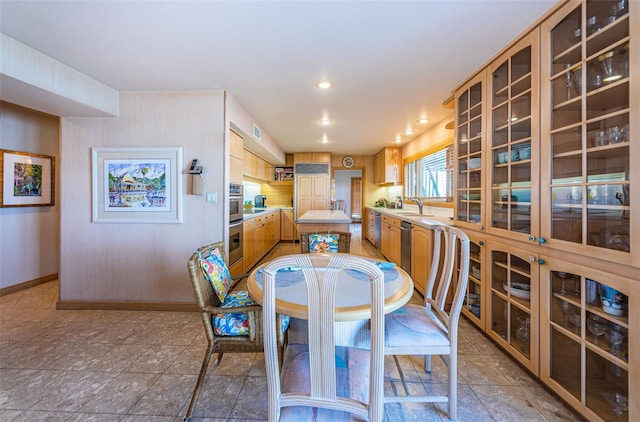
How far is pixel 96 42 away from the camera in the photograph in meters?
1.90

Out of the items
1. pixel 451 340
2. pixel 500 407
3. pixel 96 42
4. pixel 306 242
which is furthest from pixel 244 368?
pixel 96 42

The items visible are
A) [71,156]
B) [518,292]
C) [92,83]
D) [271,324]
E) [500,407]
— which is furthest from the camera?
[71,156]

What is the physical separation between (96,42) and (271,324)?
7.97 ft

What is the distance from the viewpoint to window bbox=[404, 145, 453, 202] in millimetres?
3798

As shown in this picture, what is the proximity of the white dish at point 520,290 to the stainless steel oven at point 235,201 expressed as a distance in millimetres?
2910

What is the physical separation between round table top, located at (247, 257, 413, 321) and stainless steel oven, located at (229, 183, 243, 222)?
1.84 m

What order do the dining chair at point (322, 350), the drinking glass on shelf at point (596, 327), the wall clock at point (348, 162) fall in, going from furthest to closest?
the wall clock at point (348, 162), the drinking glass on shelf at point (596, 327), the dining chair at point (322, 350)

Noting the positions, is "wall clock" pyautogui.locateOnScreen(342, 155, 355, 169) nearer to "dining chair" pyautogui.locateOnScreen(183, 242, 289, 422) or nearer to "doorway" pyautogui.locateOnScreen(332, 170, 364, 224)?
"doorway" pyautogui.locateOnScreen(332, 170, 364, 224)

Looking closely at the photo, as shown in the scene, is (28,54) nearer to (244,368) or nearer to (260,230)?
(244,368)

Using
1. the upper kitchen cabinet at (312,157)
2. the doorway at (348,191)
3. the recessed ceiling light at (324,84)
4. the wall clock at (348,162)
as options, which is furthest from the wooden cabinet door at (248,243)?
the doorway at (348,191)

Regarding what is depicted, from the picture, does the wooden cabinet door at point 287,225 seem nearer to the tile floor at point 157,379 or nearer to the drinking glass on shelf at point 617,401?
the tile floor at point 157,379

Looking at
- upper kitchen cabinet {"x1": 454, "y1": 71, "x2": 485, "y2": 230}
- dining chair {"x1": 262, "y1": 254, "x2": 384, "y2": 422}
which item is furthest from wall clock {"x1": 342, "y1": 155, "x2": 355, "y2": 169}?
dining chair {"x1": 262, "y1": 254, "x2": 384, "y2": 422}

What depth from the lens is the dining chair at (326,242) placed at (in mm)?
→ 2463

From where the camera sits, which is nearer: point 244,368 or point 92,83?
point 244,368
